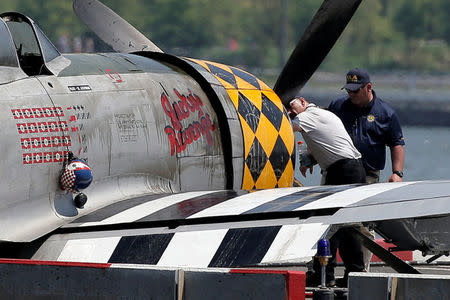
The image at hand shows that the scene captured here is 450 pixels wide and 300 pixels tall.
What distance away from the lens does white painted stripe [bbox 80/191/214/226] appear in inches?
295

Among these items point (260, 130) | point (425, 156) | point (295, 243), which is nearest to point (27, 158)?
point (295, 243)

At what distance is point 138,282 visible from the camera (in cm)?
611

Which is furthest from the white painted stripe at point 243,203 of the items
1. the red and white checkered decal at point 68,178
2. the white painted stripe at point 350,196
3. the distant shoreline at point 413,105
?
the distant shoreline at point 413,105

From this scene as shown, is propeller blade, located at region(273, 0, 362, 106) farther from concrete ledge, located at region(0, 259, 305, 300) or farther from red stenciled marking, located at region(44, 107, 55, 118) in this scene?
concrete ledge, located at region(0, 259, 305, 300)

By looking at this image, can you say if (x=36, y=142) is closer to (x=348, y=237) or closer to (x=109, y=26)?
(x=348, y=237)

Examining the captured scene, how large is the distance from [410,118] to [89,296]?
4492cm

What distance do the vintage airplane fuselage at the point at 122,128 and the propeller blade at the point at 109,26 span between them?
115 cm

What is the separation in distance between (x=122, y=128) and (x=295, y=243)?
6.43ft

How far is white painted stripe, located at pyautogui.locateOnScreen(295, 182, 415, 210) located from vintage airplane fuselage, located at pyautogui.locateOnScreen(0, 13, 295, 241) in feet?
5.13

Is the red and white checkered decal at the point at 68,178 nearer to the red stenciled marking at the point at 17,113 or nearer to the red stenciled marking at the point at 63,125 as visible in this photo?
the red stenciled marking at the point at 63,125

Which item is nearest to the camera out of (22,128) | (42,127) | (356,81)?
(22,128)

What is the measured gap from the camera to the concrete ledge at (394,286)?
5906 millimetres

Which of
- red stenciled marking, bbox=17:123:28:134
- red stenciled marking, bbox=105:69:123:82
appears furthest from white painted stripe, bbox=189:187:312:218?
red stenciled marking, bbox=105:69:123:82

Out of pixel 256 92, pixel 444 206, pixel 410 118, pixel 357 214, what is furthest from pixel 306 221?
pixel 410 118
